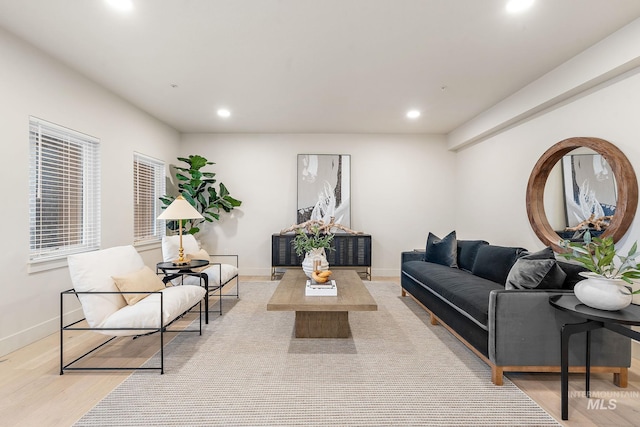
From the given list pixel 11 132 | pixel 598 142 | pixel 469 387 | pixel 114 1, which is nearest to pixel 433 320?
pixel 469 387

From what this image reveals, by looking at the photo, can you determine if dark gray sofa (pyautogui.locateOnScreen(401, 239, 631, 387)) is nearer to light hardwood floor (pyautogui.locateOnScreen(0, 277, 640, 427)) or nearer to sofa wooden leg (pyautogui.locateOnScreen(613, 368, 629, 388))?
sofa wooden leg (pyautogui.locateOnScreen(613, 368, 629, 388))

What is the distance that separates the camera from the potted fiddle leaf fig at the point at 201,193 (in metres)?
5.49

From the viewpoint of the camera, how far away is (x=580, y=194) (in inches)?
130

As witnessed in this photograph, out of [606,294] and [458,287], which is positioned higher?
[606,294]

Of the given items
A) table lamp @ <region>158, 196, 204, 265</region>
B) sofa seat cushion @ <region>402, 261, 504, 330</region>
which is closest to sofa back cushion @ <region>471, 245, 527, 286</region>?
sofa seat cushion @ <region>402, 261, 504, 330</region>

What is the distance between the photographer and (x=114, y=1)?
2.28 m

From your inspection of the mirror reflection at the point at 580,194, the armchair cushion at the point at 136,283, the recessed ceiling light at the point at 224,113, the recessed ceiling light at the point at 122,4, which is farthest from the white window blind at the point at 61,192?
the mirror reflection at the point at 580,194

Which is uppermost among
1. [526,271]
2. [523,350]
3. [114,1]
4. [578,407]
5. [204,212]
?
[114,1]

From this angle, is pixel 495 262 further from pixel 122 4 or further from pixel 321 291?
pixel 122 4

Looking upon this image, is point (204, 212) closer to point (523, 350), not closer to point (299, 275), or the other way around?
point (299, 275)

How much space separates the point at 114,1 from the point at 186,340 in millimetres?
2837

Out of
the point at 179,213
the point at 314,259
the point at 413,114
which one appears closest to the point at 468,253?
the point at 314,259

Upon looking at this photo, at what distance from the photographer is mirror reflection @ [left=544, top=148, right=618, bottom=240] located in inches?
118

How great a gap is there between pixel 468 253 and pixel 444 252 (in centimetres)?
30
